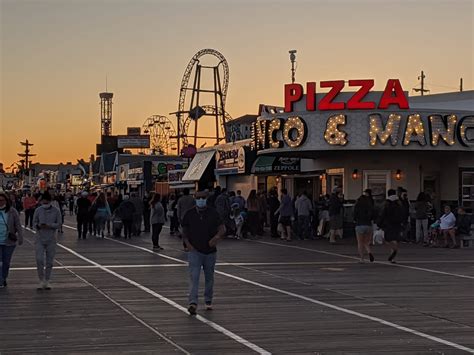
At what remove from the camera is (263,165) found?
40969 millimetres

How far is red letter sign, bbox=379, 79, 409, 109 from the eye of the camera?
105ft

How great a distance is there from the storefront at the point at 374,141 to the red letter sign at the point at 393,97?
0.12 ft

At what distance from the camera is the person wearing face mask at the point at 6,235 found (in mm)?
16500

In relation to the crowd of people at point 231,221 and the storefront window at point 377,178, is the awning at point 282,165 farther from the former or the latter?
the storefront window at point 377,178

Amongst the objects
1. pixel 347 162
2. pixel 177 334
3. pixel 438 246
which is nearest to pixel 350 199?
pixel 347 162

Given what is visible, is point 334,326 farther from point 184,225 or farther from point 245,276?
point 245,276

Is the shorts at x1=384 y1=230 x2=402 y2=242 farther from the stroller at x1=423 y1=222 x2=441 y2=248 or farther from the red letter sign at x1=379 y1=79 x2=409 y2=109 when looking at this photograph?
the red letter sign at x1=379 y1=79 x2=409 y2=109

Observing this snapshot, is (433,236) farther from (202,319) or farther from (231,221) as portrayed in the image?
(202,319)

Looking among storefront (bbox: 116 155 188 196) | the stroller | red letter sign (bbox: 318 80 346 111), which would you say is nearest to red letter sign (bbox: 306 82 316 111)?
red letter sign (bbox: 318 80 346 111)

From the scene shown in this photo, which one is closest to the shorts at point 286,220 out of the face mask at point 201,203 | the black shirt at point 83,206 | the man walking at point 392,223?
the black shirt at point 83,206

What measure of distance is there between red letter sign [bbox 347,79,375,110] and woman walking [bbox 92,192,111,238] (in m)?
9.84

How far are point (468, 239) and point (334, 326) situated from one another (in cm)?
1706

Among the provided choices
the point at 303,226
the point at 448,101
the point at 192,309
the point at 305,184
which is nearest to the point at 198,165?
the point at 305,184

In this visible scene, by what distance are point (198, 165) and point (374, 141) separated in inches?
867
